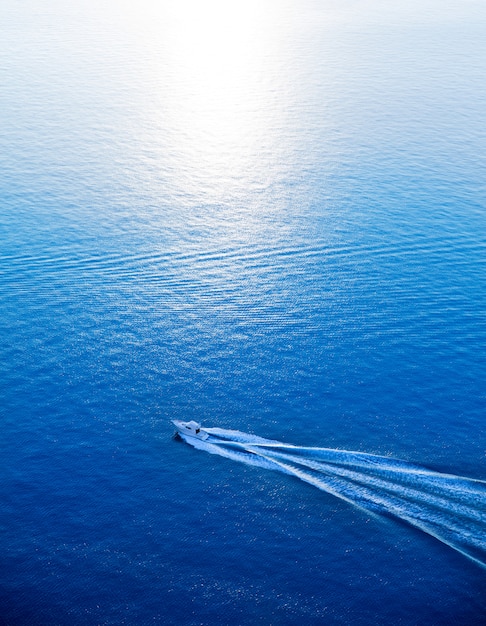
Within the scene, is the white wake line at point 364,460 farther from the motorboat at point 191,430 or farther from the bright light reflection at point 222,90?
the bright light reflection at point 222,90

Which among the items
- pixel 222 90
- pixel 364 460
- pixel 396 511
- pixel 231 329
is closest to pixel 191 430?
pixel 364 460

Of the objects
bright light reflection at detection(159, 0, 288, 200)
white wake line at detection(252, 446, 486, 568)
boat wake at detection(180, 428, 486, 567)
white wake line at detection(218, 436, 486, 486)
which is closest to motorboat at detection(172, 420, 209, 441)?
boat wake at detection(180, 428, 486, 567)

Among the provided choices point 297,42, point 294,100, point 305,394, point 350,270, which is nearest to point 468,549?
point 305,394

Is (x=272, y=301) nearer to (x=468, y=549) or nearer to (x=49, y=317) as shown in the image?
(x=49, y=317)

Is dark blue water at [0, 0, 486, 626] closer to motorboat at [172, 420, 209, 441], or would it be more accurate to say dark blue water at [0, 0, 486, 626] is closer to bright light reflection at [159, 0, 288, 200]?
bright light reflection at [159, 0, 288, 200]

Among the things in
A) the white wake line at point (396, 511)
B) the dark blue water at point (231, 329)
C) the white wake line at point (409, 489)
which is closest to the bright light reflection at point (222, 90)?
the dark blue water at point (231, 329)

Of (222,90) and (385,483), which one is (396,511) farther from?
(222,90)

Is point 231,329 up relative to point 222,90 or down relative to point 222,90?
down
